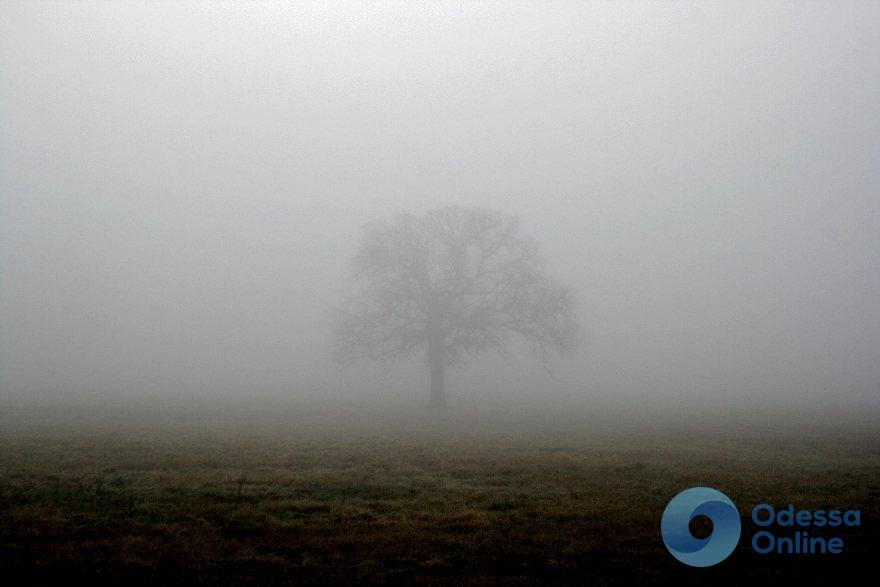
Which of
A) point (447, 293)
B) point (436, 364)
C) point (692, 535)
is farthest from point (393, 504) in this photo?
point (447, 293)

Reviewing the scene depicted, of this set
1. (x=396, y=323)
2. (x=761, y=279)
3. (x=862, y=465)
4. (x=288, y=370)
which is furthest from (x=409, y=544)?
(x=761, y=279)

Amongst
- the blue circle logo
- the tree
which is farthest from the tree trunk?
the blue circle logo

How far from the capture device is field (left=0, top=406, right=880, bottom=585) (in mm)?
5523

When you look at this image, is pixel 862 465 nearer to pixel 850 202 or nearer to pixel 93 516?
pixel 93 516

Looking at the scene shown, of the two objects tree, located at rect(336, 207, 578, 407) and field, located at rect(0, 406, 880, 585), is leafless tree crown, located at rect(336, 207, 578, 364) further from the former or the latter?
field, located at rect(0, 406, 880, 585)

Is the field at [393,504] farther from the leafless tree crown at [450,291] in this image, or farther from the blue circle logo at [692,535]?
the leafless tree crown at [450,291]

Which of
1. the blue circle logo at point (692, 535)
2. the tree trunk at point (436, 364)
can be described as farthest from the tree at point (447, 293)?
the blue circle logo at point (692, 535)

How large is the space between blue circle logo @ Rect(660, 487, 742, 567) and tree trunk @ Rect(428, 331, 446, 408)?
79.0ft

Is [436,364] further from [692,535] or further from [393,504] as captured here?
[692,535]

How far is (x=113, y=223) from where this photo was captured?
123 metres

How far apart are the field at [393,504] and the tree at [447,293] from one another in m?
14.3

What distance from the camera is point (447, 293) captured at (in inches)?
1309

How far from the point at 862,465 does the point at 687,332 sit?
93.7m

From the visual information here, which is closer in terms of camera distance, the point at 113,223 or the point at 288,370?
the point at 288,370
